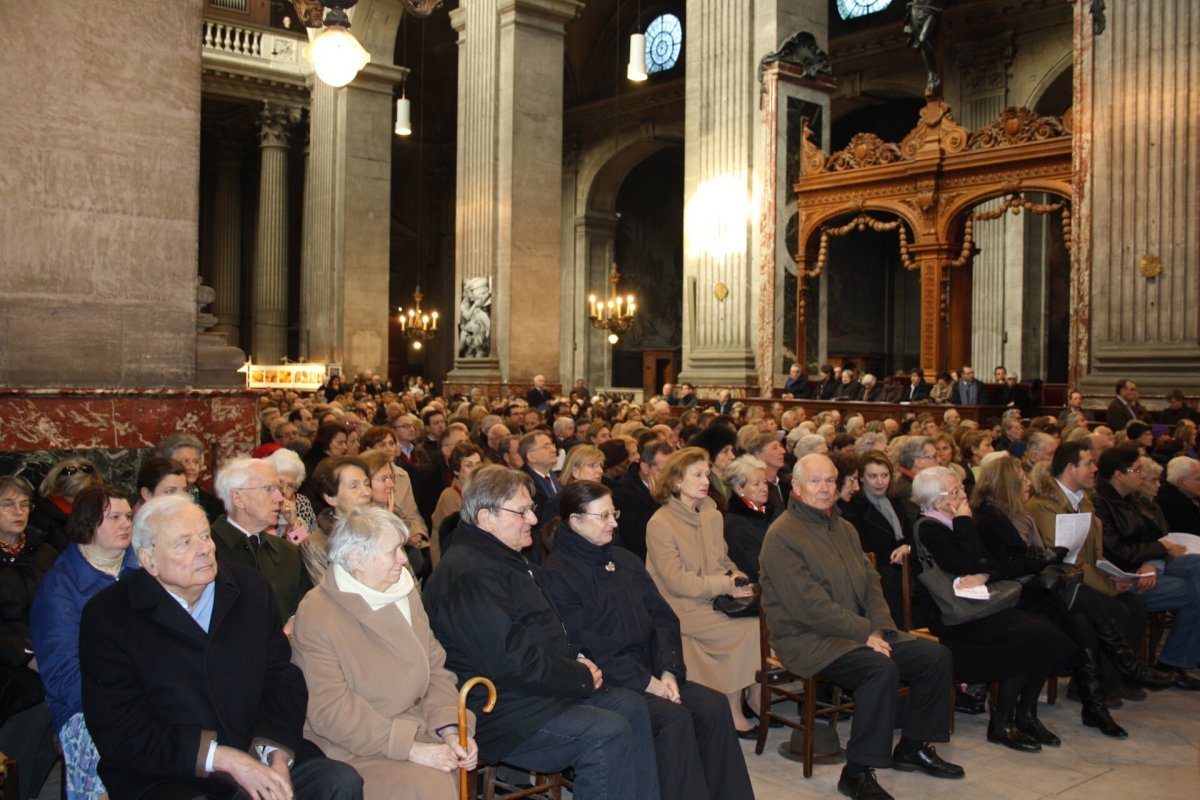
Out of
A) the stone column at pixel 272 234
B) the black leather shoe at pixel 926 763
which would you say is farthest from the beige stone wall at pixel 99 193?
the stone column at pixel 272 234

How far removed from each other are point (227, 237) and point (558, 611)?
2523cm

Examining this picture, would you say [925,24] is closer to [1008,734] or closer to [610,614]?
[1008,734]

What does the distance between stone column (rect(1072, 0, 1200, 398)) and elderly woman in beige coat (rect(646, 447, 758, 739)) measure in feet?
24.7

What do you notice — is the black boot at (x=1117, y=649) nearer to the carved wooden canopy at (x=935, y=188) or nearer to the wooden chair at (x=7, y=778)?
the wooden chair at (x=7, y=778)

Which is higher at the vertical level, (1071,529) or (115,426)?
(115,426)

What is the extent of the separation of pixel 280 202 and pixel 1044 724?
21.9 meters

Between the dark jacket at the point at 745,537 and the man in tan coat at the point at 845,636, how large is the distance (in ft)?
2.30

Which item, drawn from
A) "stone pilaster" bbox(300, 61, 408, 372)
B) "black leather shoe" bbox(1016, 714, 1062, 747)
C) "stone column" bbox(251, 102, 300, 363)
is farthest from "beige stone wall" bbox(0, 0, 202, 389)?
"stone column" bbox(251, 102, 300, 363)

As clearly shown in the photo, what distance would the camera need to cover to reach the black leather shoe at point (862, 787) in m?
4.32

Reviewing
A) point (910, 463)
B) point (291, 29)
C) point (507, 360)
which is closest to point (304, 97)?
point (291, 29)

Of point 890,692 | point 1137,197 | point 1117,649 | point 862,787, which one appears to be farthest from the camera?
point 1137,197

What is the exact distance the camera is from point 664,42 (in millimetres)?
26500

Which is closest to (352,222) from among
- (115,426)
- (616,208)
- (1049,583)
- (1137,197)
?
(616,208)

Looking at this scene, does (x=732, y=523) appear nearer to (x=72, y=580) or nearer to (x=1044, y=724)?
(x=1044, y=724)
